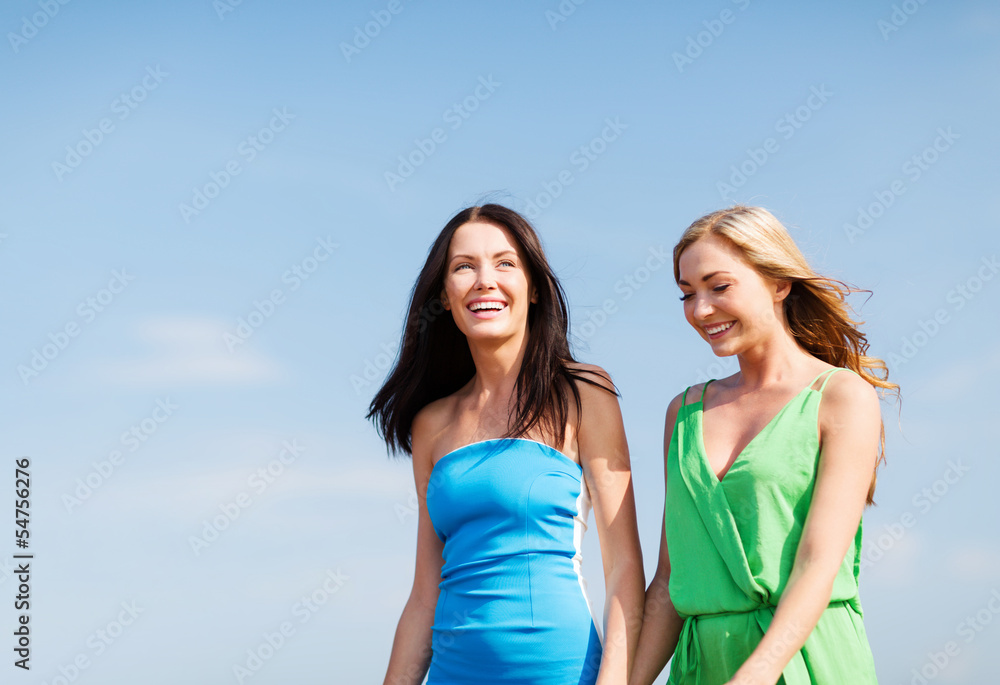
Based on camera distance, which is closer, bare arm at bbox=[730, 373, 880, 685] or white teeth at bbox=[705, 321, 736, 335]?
bare arm at bbox=[730, 373, 880, 685]

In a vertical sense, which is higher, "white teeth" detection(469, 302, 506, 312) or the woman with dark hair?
"white teeth" detection(469, 302, 506, 312)

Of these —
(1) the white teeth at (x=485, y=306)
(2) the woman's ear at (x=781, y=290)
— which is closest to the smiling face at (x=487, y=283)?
(1) the white teeth at (x=485, y=306)

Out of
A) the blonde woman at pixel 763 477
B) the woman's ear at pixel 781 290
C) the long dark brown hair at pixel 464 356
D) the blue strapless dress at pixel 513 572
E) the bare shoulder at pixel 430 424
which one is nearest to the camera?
the blonde woman at pixel 763 477

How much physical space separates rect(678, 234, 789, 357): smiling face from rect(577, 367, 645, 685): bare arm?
2.08 feet

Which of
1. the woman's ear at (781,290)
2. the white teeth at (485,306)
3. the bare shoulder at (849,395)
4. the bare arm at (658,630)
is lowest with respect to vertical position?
the bare arm at (658,630)

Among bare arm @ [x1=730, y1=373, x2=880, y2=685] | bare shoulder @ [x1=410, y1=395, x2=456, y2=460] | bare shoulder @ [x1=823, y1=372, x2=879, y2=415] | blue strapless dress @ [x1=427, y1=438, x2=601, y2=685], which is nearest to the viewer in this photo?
bare arm @ [x1=730, y1=373, x2=880, y2=685]

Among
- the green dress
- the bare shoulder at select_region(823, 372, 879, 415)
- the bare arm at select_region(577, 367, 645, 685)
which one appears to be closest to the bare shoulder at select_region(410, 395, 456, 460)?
the bare arm at select_region(577, 367, 645, 685)

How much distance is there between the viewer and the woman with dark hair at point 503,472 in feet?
13.4

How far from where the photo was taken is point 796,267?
4.15m

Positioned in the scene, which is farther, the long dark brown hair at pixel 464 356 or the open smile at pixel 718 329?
the long dark brown hair at pixel 464 356

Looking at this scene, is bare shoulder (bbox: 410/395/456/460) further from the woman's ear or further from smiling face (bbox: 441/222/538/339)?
the woman's ear

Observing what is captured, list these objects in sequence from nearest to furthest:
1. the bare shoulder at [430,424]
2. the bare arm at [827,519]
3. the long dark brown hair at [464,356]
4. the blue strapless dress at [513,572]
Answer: the bare arm at [827,519] → the blue strapless dress at [513,572] → the long dark brown hair at [464,356] → the bare shoulder at [430,424]

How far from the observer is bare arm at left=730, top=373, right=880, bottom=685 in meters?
3.48

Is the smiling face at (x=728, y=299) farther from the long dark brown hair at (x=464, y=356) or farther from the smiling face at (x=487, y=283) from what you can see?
the smiling face at (x=487, y=283)
